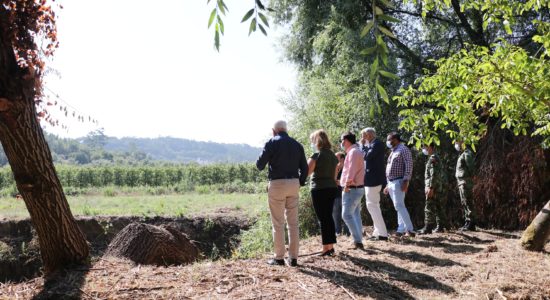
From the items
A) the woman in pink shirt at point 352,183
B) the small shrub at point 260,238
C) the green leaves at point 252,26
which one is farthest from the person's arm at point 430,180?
the green leaves at point 252,26

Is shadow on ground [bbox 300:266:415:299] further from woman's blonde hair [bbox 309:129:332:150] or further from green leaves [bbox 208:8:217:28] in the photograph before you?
green leaves [bbox 208:8:217:28]

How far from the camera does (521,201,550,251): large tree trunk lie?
23.7ft

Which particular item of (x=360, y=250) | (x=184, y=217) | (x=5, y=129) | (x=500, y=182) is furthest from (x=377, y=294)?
(x=184, y=217)

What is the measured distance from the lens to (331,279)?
5.31 m

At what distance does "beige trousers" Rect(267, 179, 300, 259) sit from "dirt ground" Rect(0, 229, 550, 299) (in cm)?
28

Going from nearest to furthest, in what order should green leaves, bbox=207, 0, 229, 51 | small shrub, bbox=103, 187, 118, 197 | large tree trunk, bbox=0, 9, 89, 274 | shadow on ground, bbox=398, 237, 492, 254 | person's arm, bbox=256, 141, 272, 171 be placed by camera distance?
1. green leaves, bbox=207, 0, 229, 51
2. large tree trunk, bbox=0, 9, 89, 274
3. person's arm, bbox=256, 141, 272, 171
4. shadow on ground, bbox=398, 237, 492, 254
5. small shrub, bbox=103, 187, 118, 197

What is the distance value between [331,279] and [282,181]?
131 centimetres

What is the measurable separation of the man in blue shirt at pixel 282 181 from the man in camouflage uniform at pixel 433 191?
3597mm

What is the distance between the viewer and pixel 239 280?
16.9ft

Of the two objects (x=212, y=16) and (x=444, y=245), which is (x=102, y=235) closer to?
(x=444, y=245)

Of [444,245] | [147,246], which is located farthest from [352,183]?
[147,246]

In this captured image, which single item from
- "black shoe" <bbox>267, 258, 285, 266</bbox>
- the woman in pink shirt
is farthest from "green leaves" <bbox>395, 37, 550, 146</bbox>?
"black shoe" <bbox>267, 258, 285, 266</bbox>

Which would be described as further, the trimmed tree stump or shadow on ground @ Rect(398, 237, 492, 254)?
shadow on ground @ Rect(398, 237, 492, 254)

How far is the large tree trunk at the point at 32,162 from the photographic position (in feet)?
16.2
